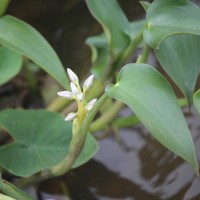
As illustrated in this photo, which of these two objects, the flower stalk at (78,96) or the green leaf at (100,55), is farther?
the green leaf at (100,55)

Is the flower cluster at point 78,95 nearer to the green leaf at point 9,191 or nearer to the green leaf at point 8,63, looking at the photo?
the green leaf at point 9,191

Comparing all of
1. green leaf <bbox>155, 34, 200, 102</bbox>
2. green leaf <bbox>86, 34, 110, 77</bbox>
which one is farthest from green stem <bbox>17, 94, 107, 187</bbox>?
green leaf <bbox>86, 34, 110, 77</bbox>

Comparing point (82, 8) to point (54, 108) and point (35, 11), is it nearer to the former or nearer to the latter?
point (35, 11)

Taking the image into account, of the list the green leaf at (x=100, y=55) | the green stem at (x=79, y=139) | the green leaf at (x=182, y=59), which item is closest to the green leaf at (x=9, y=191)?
the green stem at (x=79, y=139)

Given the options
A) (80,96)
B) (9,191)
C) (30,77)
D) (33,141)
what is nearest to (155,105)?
(80,96)

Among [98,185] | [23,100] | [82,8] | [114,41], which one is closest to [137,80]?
[114,41]
